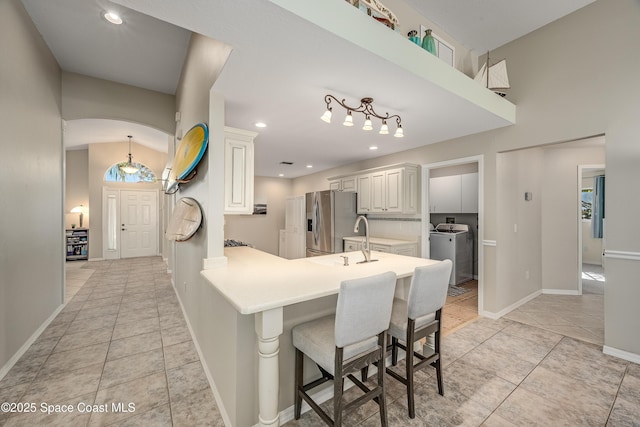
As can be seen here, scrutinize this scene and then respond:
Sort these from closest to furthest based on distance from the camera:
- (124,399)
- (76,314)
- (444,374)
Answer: (124,399) < (444,374) < (76,314)

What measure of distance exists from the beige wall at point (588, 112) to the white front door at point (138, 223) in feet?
28.0

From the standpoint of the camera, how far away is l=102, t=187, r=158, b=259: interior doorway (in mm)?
7219

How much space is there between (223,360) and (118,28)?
3358mm

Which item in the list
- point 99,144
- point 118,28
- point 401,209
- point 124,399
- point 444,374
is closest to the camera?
point 124,399

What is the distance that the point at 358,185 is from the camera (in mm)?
4957

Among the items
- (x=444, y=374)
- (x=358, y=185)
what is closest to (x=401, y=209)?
(x=358, y=185)

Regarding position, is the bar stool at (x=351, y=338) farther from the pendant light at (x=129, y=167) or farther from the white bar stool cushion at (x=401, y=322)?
the pendant light at (x=129, y=167)

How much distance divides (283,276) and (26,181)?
8.94 ft

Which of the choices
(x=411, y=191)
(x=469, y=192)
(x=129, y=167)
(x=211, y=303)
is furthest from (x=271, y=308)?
Result: (x=129, y=167)

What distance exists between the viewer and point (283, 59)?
1.71 m

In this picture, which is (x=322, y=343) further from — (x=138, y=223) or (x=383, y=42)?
(x=138, y=223)

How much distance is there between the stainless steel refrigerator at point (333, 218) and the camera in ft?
16.4

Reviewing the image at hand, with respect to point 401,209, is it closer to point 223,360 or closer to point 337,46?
point 337,46

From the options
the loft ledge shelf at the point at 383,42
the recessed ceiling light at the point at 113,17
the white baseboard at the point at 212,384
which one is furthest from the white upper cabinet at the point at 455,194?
the recessed ceiling light at the point at 113,17
